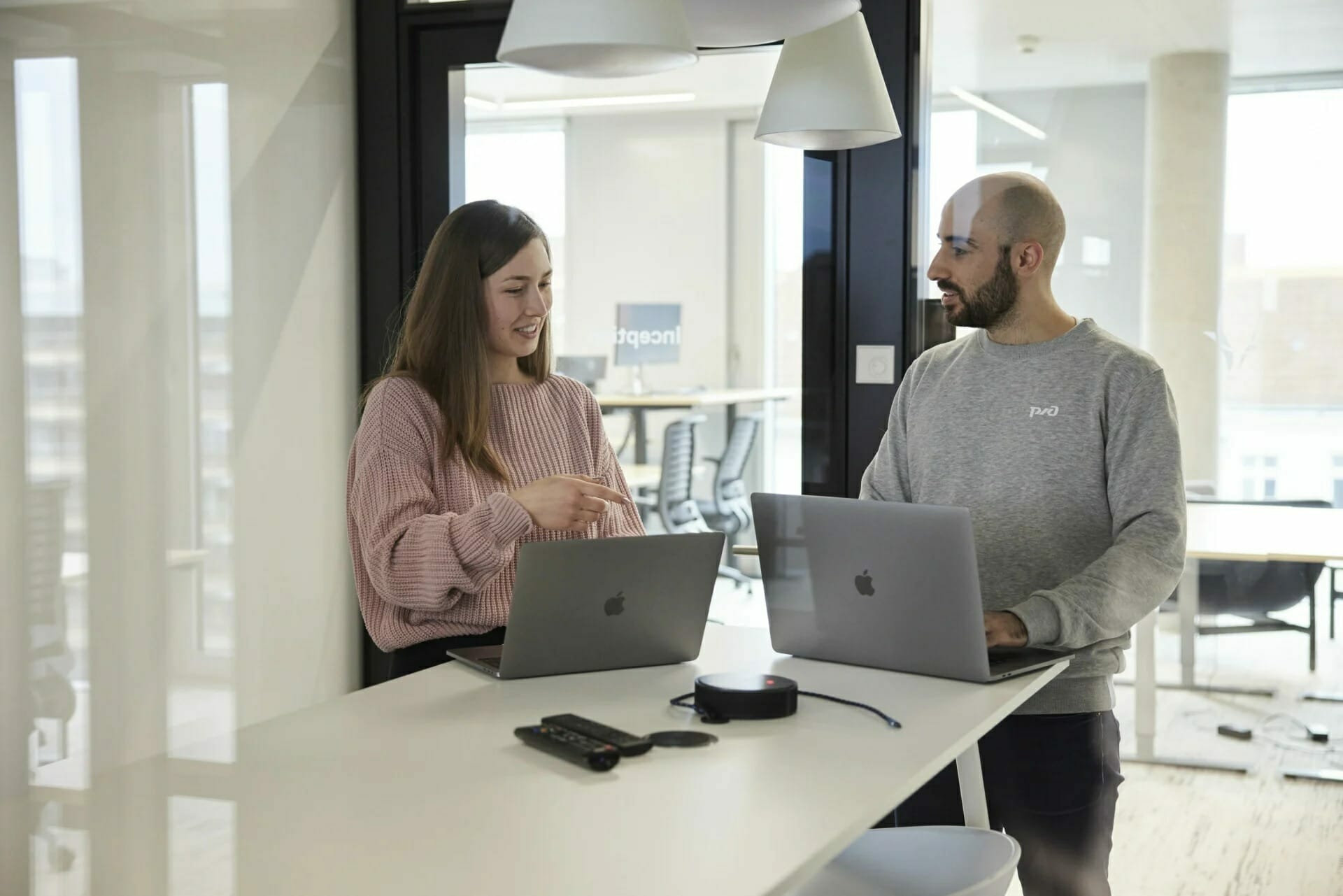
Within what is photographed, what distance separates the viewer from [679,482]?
528 centimetres

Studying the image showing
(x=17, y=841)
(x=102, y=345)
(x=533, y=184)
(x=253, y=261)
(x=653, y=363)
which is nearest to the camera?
(x=17, y=841)

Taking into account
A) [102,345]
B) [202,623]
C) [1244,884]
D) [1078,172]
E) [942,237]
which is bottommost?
[1244,884]

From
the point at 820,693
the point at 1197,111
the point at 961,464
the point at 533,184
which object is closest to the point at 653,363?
the point at 533,184

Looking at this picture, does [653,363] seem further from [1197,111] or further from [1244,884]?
[1244,884]

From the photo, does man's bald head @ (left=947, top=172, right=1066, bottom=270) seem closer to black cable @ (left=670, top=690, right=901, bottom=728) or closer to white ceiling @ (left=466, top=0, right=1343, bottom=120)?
white ceiling @ (left=466, top=0, right=1343, bottom=120)

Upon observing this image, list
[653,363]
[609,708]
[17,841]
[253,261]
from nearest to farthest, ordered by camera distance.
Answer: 1. [609,708]
2. [17,841]
3. [253,261]
4. [653,363]

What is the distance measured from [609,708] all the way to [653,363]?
2.98m

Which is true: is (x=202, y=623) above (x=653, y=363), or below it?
below

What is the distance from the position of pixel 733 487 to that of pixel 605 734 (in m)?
3.66

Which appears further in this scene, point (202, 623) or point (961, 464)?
point (202, 623)

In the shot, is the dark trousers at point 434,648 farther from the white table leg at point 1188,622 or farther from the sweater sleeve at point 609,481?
the white table leg at point 1188,622

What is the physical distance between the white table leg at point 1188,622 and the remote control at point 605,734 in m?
1.88

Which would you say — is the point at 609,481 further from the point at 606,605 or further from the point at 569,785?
the point at 569,785

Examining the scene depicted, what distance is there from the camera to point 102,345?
110 inches
